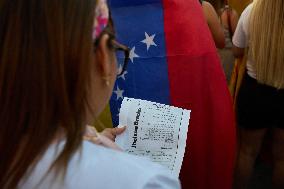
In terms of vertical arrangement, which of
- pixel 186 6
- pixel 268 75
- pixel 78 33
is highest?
pixel 78 33

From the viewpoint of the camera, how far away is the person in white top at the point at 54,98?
700 millimetres

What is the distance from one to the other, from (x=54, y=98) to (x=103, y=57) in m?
0.12

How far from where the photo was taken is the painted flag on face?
150 cm

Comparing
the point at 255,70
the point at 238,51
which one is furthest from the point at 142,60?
the point at 238,51

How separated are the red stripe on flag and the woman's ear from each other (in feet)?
2.44

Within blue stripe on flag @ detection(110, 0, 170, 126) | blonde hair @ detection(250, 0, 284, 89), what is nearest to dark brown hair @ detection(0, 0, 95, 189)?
blue stripe on flag @ detection(110, 0, 170, 126)

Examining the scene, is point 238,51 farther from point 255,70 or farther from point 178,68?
point 178,68

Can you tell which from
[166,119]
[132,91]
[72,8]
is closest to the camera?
[72,8]

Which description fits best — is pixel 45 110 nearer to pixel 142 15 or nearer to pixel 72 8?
pixel 72 8

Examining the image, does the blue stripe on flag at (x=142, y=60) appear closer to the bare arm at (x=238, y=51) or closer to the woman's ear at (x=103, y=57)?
the woman's ear at (x=103, y=57)

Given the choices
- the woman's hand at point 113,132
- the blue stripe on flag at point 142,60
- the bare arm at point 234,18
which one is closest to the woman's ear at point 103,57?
the woman's hand at point 113,132

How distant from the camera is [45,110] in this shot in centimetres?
72

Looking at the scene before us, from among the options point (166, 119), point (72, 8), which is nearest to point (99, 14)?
point (72, 8)

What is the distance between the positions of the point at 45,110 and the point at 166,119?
0.74 m
